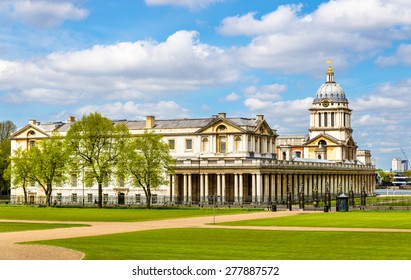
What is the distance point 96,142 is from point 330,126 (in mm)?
89650

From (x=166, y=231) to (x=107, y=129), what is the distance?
62782 millimetres

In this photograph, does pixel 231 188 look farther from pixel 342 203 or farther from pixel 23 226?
pixel 23 226

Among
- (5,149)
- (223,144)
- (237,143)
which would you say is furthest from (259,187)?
(5,149)

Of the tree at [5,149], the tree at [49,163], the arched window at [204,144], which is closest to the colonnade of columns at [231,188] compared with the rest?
the arched window at [204,144]

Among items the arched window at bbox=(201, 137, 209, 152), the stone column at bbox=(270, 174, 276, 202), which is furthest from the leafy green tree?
the stone column at bbox=(270, 174, 276, 202)

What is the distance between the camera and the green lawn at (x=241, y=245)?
35906 mm

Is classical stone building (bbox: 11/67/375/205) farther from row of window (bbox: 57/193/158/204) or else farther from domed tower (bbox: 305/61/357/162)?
domed tower (bbox: 305/61/357/162)

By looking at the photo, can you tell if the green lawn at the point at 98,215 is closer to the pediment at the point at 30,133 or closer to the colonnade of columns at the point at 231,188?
the colonnade of columns at the point at 231,188

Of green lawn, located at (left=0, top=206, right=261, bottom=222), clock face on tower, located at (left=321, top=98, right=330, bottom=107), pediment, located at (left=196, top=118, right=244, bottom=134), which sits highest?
clock face on tower, located at (left=321, top=98, right=330, bottom=107)

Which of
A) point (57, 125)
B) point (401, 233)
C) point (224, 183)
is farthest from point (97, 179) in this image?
point (401, 233)

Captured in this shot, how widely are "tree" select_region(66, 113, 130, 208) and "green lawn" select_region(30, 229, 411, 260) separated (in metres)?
60.9

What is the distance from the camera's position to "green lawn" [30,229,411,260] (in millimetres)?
35906
